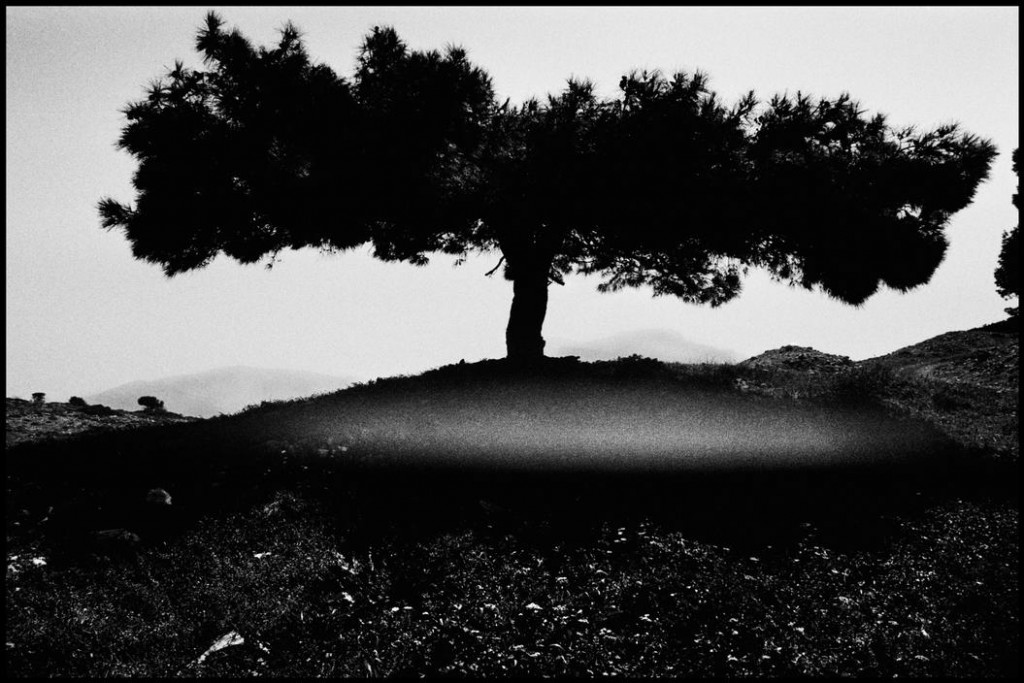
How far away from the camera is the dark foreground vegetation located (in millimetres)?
7156

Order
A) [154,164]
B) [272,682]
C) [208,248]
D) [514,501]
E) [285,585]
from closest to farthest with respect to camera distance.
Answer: [272,682]
[285,585]
[514,501]
[154,164]
[208,248]

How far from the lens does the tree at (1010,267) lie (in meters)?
38.2

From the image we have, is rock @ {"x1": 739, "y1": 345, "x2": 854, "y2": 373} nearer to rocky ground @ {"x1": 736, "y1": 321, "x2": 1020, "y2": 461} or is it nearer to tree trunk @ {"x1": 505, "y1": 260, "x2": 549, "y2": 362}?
rocky ground @ {"x1": 736, "y1": 321, "x2": 1020, "y2": 461}

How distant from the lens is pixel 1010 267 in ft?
128

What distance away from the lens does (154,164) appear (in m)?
16.0

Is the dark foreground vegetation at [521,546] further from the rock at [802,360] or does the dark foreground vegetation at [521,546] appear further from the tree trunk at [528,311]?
the rock at [802,360]

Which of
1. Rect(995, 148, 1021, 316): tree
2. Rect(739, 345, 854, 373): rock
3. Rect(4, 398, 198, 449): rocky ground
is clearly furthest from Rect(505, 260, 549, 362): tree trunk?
Rect(995, 148, 1021, 316): tree

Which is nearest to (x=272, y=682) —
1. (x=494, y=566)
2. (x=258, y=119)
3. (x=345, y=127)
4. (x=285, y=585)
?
(x=285, y=585)

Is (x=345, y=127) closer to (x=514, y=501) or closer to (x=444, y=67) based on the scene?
(x=444, y=67)

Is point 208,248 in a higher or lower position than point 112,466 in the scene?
higher

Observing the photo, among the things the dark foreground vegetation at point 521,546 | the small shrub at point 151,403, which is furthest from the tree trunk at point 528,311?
the small shrub at point 151,403

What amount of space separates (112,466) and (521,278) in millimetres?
12530

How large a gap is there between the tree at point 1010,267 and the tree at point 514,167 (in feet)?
97.0

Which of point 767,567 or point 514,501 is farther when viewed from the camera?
point 514,501
